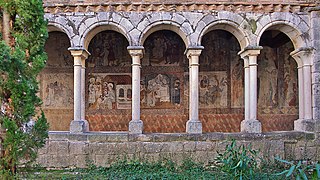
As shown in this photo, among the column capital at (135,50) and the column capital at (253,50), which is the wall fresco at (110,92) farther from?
the column capital at (253,50)

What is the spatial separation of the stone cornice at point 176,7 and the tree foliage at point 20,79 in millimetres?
3424

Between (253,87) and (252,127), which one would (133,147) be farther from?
(253,87)

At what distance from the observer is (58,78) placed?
32.1ft

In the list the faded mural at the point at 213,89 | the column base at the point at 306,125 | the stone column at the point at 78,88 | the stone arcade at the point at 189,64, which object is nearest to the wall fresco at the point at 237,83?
the faded mural at the point at 213,89

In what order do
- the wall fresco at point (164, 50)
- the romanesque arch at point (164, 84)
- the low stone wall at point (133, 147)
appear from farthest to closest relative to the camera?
the wall fresco at point (164, 50) → the romanesque arch at point (164, 84) → the low stone wall at point (133, 147)

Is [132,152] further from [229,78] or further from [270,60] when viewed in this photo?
[270,60]

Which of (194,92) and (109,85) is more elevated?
(109,85)

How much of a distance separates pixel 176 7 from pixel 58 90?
15.2 feet

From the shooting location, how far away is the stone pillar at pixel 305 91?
741cm

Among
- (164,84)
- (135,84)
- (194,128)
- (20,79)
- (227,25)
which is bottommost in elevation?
(194,128)

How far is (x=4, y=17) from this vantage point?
4086 mm

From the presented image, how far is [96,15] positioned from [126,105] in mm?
3233

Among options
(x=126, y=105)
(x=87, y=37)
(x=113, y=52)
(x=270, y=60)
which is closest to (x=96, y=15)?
(x=87, y=37)

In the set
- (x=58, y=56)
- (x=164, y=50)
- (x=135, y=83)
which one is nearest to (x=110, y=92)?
(x=58, y=56)
